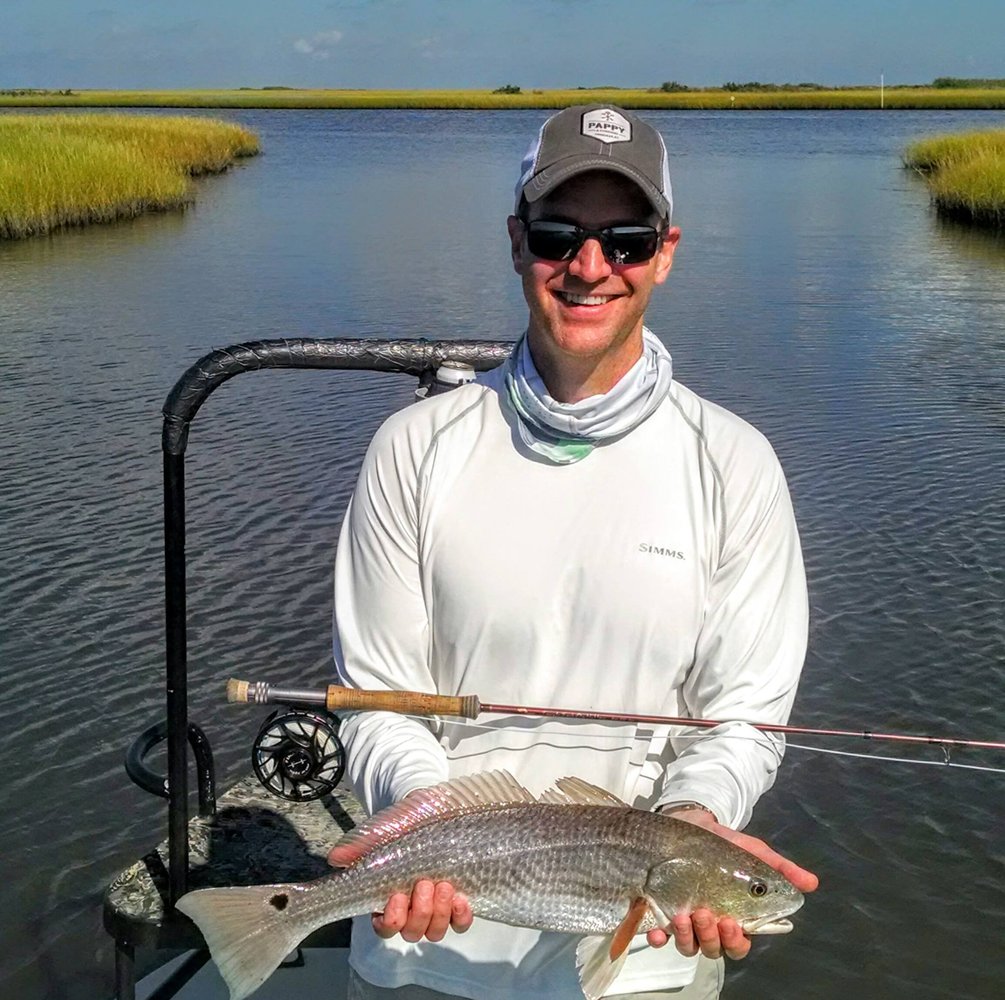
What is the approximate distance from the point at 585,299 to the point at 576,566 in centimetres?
59

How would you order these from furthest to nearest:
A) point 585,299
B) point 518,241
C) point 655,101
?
point 655,101 < point 518,241 < point 585,299

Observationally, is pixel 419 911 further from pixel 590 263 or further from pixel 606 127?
pixel 606 127

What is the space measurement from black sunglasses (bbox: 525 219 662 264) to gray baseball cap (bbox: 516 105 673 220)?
7 cm

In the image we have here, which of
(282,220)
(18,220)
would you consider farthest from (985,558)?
(282,220)

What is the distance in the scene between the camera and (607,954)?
2.82 meters

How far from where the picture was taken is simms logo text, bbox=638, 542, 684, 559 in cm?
300

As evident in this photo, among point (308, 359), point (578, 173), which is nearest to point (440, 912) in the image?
point (578, 173)

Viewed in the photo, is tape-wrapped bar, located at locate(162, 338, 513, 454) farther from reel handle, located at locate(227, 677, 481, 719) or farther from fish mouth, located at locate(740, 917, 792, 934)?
fish mouth, located at locate(740, 917, 792, 934)

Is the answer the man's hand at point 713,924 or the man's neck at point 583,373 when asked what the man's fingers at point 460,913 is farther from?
the man's neck at point 583,373

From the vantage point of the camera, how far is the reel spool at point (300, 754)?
14.4 feet

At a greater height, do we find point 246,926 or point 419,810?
point 419,810

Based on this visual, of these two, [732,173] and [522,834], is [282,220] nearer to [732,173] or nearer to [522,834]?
[732,173]

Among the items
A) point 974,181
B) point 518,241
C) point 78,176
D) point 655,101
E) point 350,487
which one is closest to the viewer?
point 518,241

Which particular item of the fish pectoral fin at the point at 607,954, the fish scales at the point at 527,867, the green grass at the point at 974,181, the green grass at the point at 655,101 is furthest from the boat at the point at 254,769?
the green grass at the point at 655,101
